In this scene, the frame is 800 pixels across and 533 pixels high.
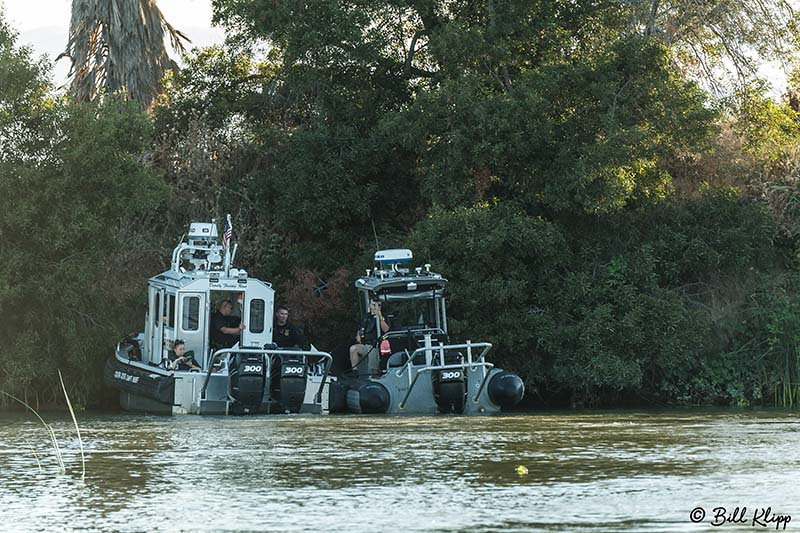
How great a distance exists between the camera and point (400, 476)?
15.9 metres

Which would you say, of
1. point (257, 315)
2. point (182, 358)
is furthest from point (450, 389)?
point (182, 358)

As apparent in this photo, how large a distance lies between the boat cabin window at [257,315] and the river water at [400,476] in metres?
4.13

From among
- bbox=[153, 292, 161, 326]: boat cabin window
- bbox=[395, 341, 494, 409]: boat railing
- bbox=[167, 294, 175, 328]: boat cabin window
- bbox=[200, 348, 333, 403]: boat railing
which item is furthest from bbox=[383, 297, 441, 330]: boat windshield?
bbox=[153, 292, 161, 326]: boat cabin window

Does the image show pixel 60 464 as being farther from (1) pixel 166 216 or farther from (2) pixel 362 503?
(1) pixel 166 216

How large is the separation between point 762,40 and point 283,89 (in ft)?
34.4

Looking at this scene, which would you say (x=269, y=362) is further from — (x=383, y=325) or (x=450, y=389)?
(x=450, y=389)

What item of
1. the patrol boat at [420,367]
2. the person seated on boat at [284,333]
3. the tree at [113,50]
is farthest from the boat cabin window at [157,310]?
the tree at [113,50]

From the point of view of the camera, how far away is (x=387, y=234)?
33.7 m

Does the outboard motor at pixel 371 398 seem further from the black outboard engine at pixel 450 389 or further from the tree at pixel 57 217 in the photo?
the tree at pixel 57 217

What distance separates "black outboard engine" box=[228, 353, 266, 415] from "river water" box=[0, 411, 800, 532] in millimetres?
1670

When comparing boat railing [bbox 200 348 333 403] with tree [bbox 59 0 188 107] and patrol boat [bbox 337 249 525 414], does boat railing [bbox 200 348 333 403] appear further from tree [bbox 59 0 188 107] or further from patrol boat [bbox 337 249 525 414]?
tree [bbox 59 0 188 107]

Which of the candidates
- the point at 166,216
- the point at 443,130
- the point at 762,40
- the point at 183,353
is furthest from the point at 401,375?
the point at 762,40

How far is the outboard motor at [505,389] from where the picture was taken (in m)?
26.9

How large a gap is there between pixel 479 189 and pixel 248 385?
333 inches
